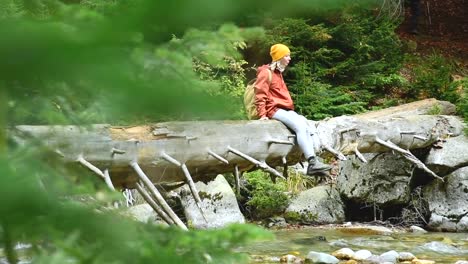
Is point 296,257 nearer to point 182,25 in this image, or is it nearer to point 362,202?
point 362,202

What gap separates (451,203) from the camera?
32.4ft

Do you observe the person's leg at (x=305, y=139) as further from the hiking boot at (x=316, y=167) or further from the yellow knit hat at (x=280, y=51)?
the yellow knit hat at (x=280, y=51)

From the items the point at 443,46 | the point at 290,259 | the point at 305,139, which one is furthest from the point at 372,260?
the point at 443,46

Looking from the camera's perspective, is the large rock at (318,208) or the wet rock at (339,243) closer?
the wet rock at (339,243)

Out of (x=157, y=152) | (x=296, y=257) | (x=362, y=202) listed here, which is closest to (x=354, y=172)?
(x=362, y=202)

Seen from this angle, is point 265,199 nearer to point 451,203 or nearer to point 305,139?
point 451,203

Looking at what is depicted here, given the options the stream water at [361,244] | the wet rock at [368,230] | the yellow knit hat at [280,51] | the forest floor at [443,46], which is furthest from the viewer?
the forest floor at [443,46]

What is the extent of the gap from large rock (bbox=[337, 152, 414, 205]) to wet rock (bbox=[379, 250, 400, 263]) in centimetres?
298

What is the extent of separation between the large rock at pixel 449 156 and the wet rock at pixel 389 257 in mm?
2851

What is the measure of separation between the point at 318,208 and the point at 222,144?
15.0ft

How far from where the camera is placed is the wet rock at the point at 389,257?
7.38 m

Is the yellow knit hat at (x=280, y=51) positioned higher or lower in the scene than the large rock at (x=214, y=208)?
higher

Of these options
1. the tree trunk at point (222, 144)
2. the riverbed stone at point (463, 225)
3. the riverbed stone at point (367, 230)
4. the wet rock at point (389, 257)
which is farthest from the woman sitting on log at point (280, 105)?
the riverbed stone at point (463, 225)

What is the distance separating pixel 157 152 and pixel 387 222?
553cm
